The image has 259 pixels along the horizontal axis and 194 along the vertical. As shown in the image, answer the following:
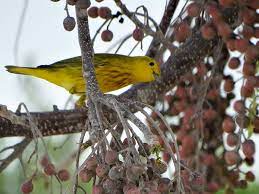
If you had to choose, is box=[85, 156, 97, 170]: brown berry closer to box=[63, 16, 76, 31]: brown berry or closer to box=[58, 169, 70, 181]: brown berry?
box=[63, 16, 76, 31]: brown berry

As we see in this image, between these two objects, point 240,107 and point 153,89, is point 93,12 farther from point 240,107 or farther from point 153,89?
point 240,107

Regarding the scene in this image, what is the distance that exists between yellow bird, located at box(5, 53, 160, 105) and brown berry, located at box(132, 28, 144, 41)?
0.33 m

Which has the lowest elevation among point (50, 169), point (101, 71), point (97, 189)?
point (97, 189)

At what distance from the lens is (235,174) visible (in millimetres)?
1992

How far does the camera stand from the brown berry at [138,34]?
2.03 metres

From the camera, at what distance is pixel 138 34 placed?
203cm

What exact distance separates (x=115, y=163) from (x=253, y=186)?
141 cm

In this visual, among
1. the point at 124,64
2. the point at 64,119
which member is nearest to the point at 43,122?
the point at 64,119

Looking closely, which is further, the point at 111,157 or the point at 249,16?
the point at 249,16

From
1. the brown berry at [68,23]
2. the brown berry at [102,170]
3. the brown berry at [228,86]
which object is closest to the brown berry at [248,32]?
the brown berry at [228,86]

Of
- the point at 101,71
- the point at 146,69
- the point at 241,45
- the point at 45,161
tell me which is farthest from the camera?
the point at 101,71

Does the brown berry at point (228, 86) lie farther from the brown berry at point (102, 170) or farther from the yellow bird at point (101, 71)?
the brown berry at point (102, 170)

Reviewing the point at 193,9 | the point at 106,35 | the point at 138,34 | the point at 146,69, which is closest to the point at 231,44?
the point at 193,9

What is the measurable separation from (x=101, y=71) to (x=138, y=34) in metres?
0.66
